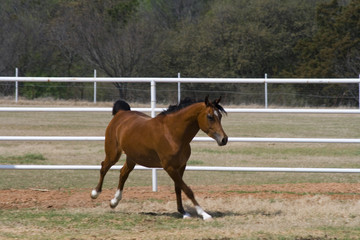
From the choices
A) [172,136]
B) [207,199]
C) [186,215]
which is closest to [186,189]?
[186,215]

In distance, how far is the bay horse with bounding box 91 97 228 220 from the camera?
7012 millimetres

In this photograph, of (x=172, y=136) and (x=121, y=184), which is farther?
(x=121, y=184)

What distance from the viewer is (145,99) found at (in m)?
28.7

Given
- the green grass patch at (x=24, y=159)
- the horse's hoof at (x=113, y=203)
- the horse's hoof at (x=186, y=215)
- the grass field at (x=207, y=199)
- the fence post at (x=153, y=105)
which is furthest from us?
the green grass patch at (x=24, y=159)

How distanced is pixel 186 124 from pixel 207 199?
181cm

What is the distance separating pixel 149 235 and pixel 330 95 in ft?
69.7

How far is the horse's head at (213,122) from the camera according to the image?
686 centimetres

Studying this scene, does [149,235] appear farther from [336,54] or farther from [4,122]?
[336,54]

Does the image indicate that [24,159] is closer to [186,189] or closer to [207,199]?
[207,199]

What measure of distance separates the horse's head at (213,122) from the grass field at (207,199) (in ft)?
3.26

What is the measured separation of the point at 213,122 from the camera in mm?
6926

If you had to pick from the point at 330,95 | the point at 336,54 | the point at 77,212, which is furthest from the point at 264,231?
the point at 336,54

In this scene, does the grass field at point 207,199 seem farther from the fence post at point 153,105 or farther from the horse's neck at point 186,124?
the horse's neck at point 186,124

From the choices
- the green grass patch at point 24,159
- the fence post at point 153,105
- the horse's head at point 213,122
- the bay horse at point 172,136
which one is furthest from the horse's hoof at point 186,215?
the green grass patch at point 24,159
